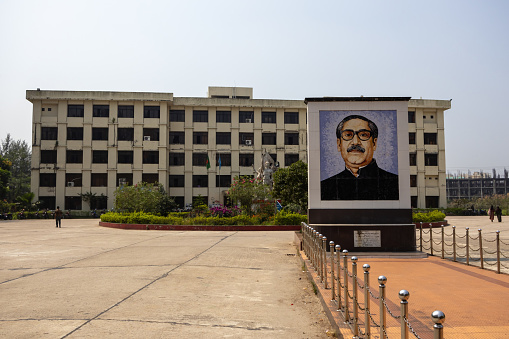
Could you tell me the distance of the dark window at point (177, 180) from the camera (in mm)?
49438

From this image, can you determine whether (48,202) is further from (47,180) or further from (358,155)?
(358,155)

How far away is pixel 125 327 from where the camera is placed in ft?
18.2

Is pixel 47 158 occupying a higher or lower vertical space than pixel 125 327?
higher

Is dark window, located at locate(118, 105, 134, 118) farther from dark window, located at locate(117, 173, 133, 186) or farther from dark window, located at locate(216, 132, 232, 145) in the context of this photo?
dark window, located at locate(216, 132, 232, 145)

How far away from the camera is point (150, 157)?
48.3 meters

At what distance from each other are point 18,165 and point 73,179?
34.8m

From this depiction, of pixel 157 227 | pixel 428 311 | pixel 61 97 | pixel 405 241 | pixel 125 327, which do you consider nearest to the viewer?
pixel 125 327

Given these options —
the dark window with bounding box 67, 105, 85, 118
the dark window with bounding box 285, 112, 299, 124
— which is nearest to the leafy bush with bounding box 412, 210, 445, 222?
the dark window with bounding box 285, 112, 299, 124

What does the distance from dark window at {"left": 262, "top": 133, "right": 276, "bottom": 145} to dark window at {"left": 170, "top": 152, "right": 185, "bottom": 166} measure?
32.1 feet

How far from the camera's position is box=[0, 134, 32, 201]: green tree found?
65.6 m

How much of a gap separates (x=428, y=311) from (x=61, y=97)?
48670 millimetres

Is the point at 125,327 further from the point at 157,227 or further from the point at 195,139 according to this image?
the point at 195,139

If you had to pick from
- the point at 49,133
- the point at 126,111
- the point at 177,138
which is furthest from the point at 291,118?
the point at 49,133

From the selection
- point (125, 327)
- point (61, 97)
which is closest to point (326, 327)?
point (125, 327)
